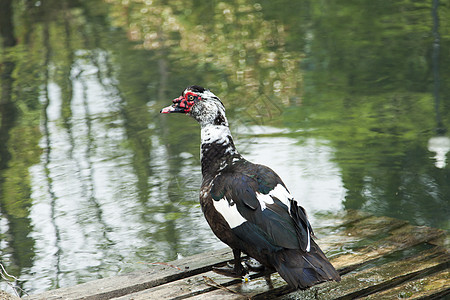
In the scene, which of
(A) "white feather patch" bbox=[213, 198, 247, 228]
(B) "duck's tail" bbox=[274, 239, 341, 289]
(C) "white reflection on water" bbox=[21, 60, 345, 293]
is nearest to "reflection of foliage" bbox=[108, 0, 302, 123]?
(C) "white reflection on water" bbox=[21, 60, 345, 293]

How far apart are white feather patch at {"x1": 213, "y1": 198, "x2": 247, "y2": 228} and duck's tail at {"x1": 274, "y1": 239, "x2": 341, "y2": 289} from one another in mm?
262

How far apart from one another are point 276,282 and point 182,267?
0.59 m

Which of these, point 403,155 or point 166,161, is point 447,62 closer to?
point 403,155

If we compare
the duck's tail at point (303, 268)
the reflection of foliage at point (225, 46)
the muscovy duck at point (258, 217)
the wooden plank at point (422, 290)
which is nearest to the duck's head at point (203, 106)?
the muscovy duck at point (258, 217)

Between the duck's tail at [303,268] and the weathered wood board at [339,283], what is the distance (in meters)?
0.33

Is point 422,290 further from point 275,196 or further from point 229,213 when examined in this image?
point 229,213

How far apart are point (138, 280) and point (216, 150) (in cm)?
85

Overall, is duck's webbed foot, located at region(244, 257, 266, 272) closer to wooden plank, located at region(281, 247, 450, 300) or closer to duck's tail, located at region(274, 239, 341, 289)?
wooden plank, located at region(281, 247, 450, 300)

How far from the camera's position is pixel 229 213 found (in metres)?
3.38

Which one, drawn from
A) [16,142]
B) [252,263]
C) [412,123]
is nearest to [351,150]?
[412,123]

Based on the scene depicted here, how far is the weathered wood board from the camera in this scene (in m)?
3.49

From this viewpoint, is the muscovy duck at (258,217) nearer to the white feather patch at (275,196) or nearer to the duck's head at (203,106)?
the white feather patch at (275,196)

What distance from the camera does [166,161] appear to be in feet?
20.5

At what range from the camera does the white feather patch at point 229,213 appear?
11.0 feet
